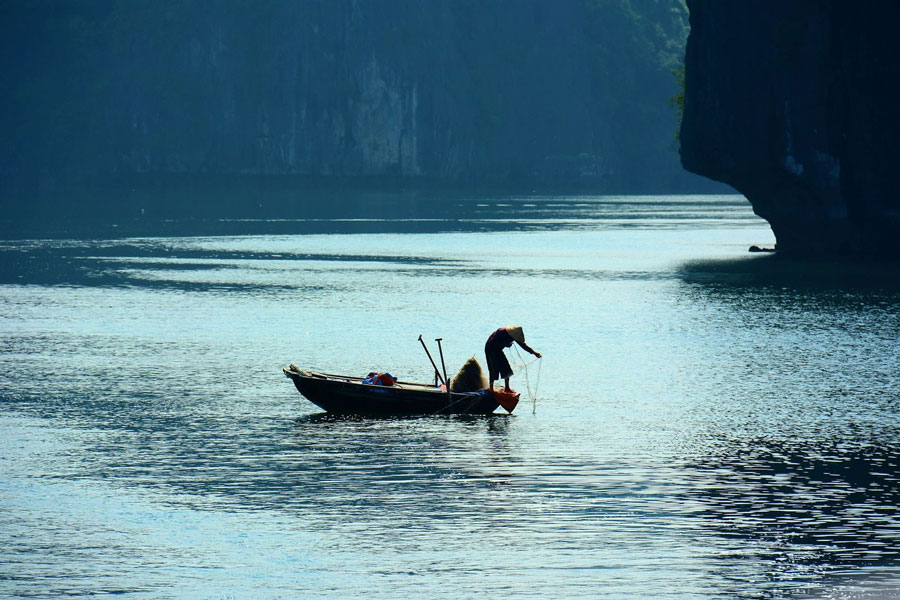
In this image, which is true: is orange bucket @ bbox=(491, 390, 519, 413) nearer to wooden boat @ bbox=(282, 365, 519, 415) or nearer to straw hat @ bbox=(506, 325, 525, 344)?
wooden boat @ bbox=(282, 365, 519, 415)

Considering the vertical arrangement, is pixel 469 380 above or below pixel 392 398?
above

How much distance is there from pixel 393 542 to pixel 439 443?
6.16 meters

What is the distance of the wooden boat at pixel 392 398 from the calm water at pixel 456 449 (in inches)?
16.0

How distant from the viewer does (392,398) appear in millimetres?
26031

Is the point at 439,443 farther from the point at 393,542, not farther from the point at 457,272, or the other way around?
the point at 457,272

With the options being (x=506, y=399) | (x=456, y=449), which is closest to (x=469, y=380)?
(x=506, y=399)

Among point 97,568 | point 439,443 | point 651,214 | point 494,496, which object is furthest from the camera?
point 651,214

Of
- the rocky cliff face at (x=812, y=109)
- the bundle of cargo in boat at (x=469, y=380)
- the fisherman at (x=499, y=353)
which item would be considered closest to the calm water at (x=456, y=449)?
the bundle of cargo in boat at (x=469, y=380)

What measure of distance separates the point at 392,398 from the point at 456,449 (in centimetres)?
323

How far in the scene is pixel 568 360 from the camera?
115ft

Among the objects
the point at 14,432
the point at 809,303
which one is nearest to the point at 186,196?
the point at 809,303

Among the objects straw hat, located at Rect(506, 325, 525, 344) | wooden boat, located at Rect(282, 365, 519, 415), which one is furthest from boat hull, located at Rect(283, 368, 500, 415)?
straw hat, located at Rect(506, 325, 525, 344)

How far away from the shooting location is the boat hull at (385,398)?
1024 inches

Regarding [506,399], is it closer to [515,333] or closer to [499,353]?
[499,353]
